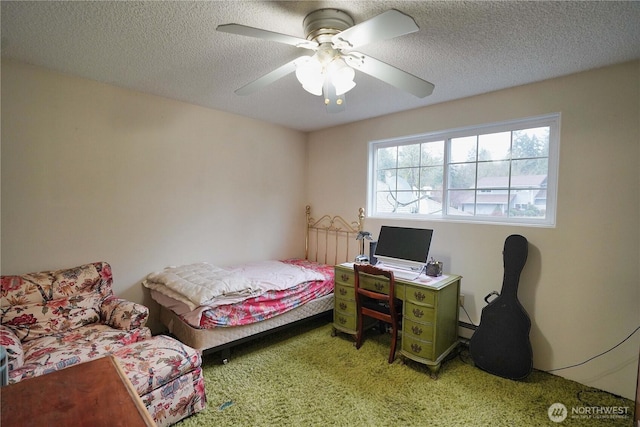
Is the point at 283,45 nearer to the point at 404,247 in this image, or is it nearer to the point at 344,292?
the point at 404,247

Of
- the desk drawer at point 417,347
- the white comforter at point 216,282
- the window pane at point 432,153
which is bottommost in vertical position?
the desk drawer at point 417,347

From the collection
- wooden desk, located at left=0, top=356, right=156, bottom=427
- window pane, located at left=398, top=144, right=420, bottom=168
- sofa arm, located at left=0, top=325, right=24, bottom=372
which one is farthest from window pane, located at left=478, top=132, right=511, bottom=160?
sofa arm, located at left=0, top=325, right=24, bottom=372

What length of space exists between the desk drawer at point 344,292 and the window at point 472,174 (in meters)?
0.98

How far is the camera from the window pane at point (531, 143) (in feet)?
7.88

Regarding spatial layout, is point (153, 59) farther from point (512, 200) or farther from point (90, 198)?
point (512, 200)

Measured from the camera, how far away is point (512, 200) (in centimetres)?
256

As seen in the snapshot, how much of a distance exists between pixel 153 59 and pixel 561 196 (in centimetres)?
310

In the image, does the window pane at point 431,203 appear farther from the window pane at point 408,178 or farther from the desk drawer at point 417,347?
the desk drawer at point 417,347

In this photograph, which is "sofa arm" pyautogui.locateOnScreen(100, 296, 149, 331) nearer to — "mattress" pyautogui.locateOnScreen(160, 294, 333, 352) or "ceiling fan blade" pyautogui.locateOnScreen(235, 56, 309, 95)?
"mattress" pyautogui.locateOnScreen(160, 294, 333, 352)

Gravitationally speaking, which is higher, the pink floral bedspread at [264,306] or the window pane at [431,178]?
the window pane at [431,178]

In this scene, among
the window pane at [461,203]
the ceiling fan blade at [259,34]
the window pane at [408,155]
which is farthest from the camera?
the window pane at [408,155]

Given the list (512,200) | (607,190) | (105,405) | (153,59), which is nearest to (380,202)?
(512,200)

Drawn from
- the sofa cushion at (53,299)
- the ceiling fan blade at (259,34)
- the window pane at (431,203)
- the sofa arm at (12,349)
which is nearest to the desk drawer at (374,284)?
the window pane at (431,203)

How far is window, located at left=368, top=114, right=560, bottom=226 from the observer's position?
2.42 metres
